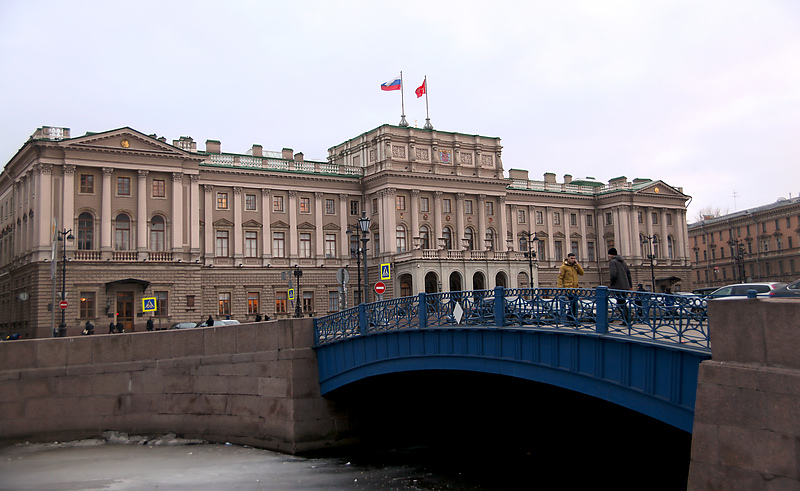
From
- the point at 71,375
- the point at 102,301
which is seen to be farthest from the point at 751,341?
the point at 102,301

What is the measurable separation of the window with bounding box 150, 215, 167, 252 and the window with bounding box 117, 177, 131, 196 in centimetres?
296

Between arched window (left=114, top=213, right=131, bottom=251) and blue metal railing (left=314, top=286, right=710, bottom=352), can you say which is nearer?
blue metal railing (left=314, top=286, right=710, bottom=352)

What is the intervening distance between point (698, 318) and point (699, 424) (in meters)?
2.06

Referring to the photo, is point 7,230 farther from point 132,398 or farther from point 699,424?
point 699,424

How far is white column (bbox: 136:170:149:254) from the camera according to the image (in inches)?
2234

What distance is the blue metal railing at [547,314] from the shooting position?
12.3 meters

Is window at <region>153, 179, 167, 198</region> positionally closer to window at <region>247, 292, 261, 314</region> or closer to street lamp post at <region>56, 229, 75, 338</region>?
street lamp post at <region>56, 229, 75, 338</region>

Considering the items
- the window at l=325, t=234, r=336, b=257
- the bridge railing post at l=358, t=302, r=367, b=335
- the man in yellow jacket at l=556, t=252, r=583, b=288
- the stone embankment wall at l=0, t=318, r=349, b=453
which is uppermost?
the window at l=325, t=234, r=336, b=257

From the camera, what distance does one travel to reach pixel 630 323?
43.1ft

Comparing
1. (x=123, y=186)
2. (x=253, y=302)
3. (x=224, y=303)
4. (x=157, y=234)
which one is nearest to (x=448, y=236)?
(x=253, y=302)

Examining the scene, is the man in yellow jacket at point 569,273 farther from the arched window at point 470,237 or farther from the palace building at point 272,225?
the arched window at point 470,237

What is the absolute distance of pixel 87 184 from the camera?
55.6 metres

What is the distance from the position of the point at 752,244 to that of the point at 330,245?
65582 millimetres

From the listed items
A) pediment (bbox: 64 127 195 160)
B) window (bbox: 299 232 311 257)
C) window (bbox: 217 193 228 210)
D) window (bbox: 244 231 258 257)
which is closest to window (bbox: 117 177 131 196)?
pediment (bbox: 64 127 195 160)
